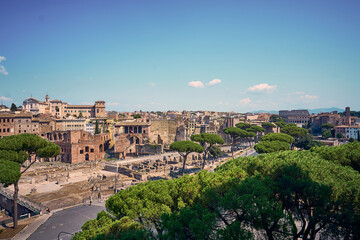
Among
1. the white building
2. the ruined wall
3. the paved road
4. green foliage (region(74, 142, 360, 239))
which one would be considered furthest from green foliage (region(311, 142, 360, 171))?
the white building

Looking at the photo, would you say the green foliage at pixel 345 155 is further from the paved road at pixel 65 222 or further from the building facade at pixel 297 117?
the building facade at pixel 297 117

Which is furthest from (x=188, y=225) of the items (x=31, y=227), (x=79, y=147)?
(x=79, y=147)

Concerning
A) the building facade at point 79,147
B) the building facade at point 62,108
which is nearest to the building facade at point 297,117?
the building facade at point 62,108

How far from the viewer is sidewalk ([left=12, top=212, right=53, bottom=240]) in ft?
57.3

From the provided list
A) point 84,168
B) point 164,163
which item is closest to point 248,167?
point 164,163

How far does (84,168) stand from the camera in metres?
44.6

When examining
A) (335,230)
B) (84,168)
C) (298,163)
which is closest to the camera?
(335,230)

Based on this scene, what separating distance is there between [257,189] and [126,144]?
4719 cm

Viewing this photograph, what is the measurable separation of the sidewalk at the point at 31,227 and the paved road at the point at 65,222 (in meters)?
0.33

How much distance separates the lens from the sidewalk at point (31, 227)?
17.5m

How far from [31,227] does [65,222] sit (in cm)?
244

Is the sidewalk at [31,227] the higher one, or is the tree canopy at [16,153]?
the tree canopy at [16,153]

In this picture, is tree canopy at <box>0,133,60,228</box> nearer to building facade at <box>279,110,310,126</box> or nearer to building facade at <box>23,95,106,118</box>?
building facade at <box>23,95,106,118</box>

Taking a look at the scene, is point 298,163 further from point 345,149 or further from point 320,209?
point 345,149
